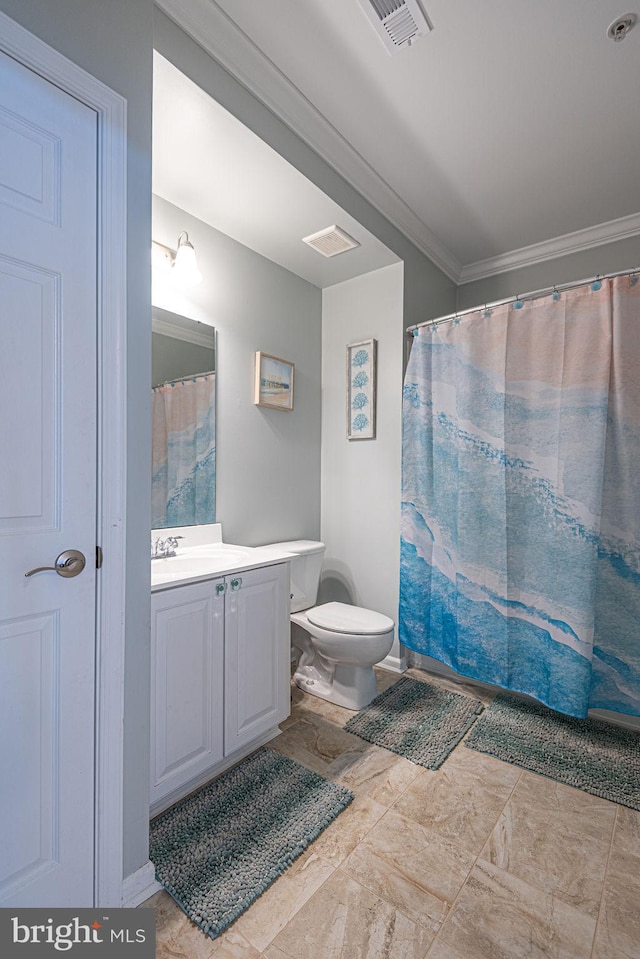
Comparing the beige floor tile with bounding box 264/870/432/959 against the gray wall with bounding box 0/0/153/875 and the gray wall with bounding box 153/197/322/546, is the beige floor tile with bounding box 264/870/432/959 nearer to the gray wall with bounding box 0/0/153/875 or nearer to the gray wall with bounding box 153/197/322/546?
the gray wall with bounding box 0/0/153/875

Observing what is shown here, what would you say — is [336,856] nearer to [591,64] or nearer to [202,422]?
[202,422]

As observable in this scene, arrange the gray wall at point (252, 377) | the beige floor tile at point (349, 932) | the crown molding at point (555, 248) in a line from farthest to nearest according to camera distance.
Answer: the crown molding at point (555, 248) < the gray wall at point (252, 377) < the beige floor tile at point (349, 932)

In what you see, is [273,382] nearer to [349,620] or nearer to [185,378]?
[185,378]

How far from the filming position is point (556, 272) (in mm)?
2875

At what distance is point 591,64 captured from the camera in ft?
5.40

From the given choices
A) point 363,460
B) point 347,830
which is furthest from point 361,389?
point 347,830

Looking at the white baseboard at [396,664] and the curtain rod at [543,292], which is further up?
the curtain rod at [543,292]

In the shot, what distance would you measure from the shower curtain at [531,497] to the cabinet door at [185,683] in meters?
1.28

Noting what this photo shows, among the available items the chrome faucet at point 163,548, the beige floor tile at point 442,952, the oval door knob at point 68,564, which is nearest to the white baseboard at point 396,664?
the chrome faucet at point 163,548

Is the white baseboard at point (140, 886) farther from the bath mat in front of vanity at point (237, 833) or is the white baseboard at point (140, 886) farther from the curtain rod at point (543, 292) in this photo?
the curtain rod at point (543, 292)

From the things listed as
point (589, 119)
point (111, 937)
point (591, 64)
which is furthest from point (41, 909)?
point (589, 119)

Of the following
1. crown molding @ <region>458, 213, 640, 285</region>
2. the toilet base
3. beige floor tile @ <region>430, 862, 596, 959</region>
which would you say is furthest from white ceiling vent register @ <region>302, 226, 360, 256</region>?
beige floor tile @ <region>430, 862, 596, 959</region>

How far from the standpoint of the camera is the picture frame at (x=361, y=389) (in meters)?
2.74

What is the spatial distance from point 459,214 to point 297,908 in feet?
10.0
